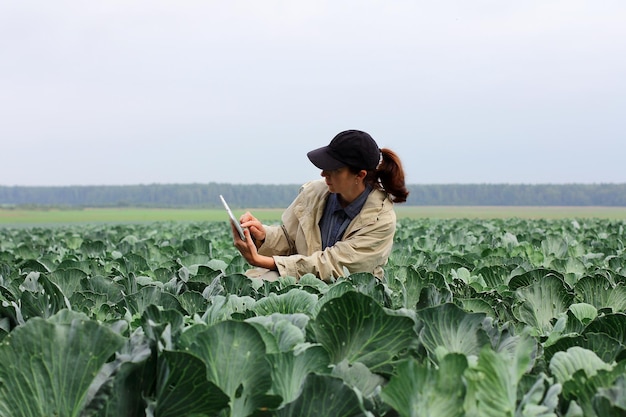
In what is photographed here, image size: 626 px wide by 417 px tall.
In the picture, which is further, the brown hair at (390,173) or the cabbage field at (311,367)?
the brown hair at (390,173)

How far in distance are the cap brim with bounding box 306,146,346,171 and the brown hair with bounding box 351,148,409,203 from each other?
1.20 ft

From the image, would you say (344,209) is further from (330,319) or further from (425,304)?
(330,319)

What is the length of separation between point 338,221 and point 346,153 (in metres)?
0.62

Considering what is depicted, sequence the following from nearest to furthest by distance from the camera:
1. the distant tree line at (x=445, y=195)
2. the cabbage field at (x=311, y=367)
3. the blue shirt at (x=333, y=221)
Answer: the cabbage field at (x=311, y=367), the blue shirt at (x=333, y=221), the distant tree line at (x=445, y=195)

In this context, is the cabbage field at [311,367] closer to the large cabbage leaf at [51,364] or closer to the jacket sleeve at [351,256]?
the large cabbage leaf at [51,364]

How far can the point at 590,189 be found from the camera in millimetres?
106312

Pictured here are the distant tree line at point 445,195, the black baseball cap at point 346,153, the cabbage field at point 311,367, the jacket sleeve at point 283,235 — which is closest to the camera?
the cabbage field at point 311,367

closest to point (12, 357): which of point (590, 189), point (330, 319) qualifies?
point (330, 319)

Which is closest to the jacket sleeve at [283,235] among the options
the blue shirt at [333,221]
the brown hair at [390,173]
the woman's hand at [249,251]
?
the blue shirt at [333,221]

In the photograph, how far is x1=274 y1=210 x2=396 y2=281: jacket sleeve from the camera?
13.8 feet

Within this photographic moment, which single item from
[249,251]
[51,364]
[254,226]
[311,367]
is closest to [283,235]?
[254,226]

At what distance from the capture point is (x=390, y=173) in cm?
443

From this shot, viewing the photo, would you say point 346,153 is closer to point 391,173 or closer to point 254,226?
point 391,173

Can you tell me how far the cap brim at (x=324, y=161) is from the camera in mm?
4117
